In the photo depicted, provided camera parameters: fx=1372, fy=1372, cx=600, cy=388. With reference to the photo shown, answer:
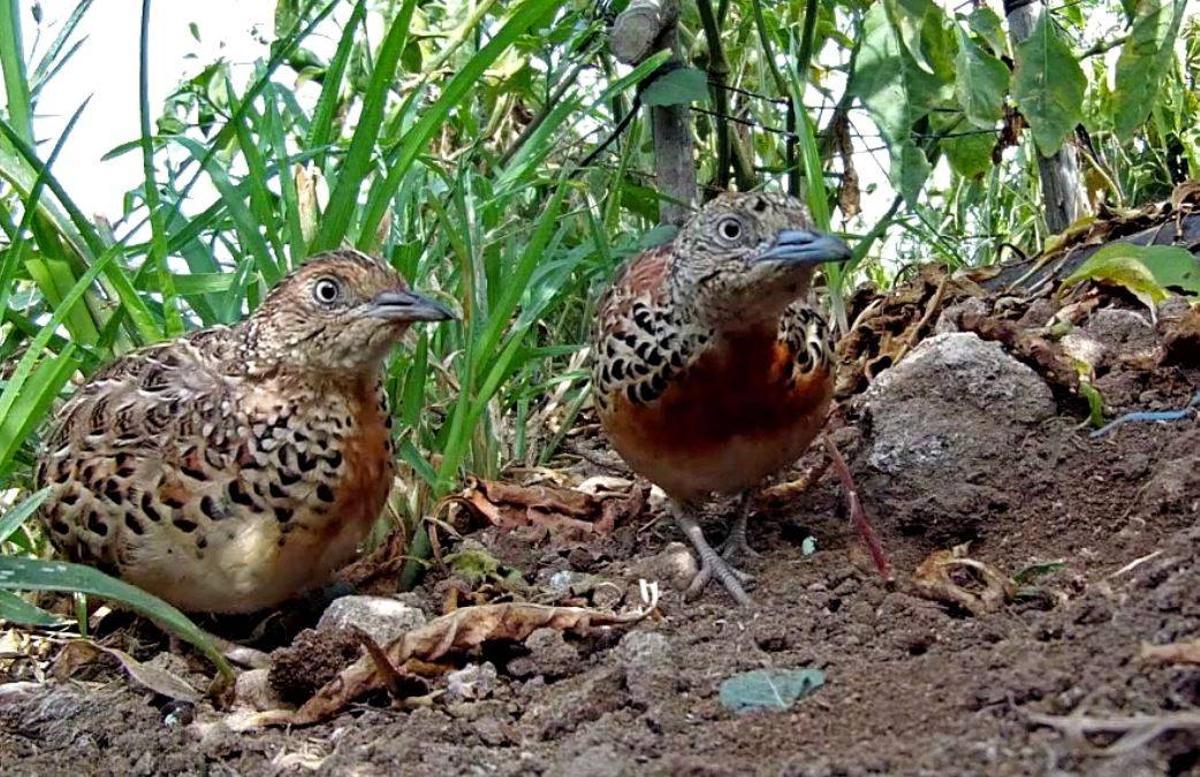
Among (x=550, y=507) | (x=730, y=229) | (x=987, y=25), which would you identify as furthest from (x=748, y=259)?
(x=987, y=25)

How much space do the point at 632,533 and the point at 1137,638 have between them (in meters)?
2.01

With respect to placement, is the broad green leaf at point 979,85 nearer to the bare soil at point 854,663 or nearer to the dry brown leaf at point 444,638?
the bare soil at point 854,663

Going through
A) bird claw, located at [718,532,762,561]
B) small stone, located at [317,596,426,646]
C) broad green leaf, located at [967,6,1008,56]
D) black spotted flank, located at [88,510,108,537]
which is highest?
broad green leaf, located at [967,6,1008,56]

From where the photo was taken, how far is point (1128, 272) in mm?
3848

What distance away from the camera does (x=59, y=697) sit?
2.92 metres

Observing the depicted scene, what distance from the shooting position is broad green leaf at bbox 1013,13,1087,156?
A: 358 centimetres

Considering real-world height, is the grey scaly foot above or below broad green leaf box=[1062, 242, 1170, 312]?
below

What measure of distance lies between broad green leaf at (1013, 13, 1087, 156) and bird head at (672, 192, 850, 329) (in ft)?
2.72

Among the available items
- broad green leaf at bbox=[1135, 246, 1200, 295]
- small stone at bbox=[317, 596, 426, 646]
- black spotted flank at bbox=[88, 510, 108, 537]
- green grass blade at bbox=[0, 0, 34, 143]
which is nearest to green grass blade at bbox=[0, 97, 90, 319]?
green grass blade at bbox=[0, 0, 34, 143]

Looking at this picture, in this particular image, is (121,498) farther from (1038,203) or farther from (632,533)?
(1038,203)

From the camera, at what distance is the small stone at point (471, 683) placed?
2623mm

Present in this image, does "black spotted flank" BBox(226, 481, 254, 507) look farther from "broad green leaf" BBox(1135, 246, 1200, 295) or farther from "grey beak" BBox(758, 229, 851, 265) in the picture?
"broad green leaf" BBox(1135, 246, 1200, 295)

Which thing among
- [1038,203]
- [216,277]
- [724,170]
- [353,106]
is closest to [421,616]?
[216,277]

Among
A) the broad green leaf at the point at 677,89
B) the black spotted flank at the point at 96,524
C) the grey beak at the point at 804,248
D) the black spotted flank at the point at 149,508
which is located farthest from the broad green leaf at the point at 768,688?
the broad green leaf at the point at 677,89
